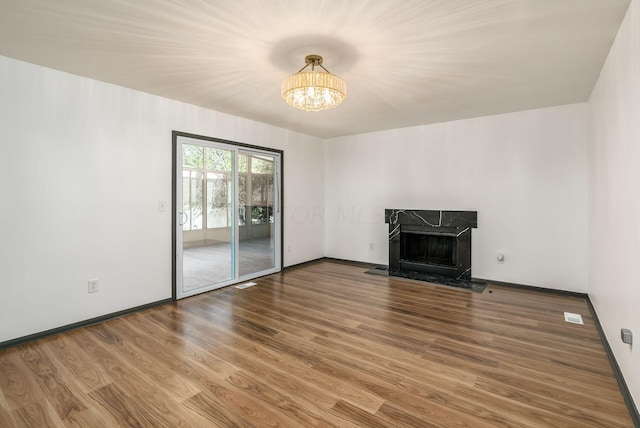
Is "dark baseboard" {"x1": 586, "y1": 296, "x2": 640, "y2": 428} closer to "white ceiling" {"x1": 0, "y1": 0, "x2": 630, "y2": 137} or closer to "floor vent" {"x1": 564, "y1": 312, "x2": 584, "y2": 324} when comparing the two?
"floor vent" {"x1": 564, "y1": 312, "x2": 584, "y2": 324}

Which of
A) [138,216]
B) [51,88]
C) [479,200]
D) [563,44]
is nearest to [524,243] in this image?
[479,200]

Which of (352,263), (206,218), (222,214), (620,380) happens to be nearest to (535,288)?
(620,380)

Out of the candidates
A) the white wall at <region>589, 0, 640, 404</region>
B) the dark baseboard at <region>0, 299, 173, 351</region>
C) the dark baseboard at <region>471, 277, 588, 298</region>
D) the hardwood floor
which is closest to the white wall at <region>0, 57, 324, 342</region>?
the dark baseboard at <region>0, 299, 173, 351</region>

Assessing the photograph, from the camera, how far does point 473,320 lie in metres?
3.30

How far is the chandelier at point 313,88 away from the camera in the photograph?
7.97 feet

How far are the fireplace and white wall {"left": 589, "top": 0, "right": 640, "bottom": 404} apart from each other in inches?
65.4

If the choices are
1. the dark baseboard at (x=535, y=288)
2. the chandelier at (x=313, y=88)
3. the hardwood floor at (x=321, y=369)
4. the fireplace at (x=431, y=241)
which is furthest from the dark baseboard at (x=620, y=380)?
the chandelier at (x=313, y=88)

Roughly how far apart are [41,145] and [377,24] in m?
3.14

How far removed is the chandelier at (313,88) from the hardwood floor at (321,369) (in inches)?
83.6

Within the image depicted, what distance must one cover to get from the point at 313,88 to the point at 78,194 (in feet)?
8.47

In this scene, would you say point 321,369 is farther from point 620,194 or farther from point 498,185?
point 498,185

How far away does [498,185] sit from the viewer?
4617 mm

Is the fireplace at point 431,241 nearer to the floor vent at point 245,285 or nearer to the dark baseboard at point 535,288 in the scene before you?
the dark baseboard at point 535,288

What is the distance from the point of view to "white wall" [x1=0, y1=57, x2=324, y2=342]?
274 centimetres
